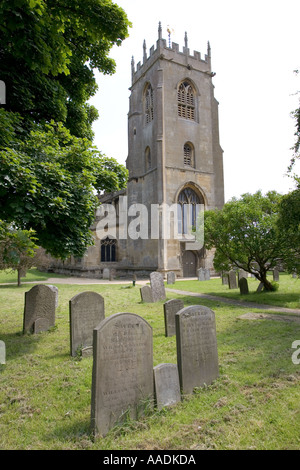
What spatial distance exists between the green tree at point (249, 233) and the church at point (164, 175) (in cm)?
1174

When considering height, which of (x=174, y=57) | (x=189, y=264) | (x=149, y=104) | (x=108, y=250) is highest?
(x=174, y=57)

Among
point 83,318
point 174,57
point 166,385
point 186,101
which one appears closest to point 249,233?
point 83,318

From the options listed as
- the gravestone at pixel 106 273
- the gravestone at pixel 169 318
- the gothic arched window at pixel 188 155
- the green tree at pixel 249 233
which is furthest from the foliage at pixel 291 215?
the gothic arched window at pixel 188 155

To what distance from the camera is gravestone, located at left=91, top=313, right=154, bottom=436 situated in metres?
3.26

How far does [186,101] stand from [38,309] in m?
28.0

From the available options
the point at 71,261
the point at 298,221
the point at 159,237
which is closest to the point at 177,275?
the point at 159,237

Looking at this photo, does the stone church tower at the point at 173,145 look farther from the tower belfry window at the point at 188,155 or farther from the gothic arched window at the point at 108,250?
the gothic arched window at the point at 108,250

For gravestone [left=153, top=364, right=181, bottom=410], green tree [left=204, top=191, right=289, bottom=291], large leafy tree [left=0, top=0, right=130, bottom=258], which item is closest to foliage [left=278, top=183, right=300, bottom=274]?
green tree [left=204, top=191, right=289, bottom=291]


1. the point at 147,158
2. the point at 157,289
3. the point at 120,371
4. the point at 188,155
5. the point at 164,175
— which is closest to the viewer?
the point at 120,371

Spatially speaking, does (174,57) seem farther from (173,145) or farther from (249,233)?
(249,233)

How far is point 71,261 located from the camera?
33062 mm

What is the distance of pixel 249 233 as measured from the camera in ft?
41.1

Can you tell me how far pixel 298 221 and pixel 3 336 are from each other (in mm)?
9368

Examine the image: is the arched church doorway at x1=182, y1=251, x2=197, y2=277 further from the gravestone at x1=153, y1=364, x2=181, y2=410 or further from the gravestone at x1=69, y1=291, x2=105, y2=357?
the gravestone at x1=153, y1=364, x2=181, y2=410
